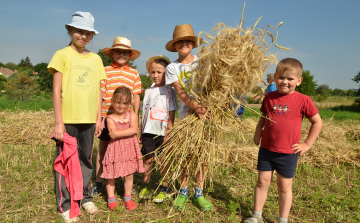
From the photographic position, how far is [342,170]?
13.0 ft

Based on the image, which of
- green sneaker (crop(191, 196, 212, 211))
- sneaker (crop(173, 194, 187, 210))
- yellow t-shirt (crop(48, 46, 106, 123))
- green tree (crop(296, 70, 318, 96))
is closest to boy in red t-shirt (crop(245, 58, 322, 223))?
green sneaker (crop(191, 196, 212, 211))

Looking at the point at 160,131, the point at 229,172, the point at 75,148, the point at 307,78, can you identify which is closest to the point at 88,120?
the point at 75,148

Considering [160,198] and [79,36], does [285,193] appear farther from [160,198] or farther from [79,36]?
[79,36]

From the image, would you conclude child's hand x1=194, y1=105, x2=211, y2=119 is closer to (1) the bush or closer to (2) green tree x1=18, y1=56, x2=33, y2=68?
(1) the bush

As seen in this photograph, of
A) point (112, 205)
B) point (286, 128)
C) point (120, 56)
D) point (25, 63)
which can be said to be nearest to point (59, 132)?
point (112, 205)

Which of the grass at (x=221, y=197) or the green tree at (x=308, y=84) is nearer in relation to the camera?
the grass at (x=221, y=197)

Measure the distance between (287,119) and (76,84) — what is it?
213 cm

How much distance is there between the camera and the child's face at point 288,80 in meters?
2.18

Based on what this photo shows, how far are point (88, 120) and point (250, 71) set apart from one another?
1.75 m

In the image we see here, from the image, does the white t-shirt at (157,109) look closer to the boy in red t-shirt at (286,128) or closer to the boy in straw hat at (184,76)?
the boy in straw hat at (184,76)

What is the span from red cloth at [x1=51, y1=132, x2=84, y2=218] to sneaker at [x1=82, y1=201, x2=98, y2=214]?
12 cm

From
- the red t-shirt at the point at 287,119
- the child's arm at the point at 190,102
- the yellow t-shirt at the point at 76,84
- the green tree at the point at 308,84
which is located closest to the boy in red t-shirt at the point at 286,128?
the red t-shirt at the point at 287,119

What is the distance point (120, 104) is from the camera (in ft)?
8.77

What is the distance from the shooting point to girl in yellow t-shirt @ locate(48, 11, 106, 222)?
7.72 ft
